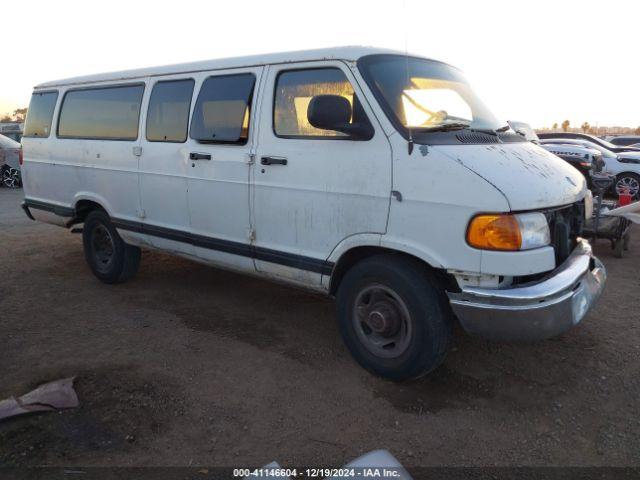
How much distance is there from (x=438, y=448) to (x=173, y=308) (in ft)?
9.93

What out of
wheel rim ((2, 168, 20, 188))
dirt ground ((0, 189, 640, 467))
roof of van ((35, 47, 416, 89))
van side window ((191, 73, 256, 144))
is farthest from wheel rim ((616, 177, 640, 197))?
wheel rim ((2, 168, 20, 188))

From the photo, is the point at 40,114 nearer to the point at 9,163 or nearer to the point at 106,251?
the point at 106,251

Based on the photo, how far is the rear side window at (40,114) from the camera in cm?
Answer: 603

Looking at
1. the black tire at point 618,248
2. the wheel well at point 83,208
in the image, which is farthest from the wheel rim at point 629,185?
the wheel well at point 83,208

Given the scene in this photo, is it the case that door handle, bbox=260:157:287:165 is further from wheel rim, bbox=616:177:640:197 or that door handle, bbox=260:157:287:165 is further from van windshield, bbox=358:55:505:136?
wheel rim, bbox=616:177:640:197

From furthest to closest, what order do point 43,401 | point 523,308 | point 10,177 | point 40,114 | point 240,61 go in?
point 10,177 → point 40,114 → point 240,61 → point 43,401 → point 523,308

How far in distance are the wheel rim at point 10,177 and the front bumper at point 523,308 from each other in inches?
630

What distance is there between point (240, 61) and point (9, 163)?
46.1 ft

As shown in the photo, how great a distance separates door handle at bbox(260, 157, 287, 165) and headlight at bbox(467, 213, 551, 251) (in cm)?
147

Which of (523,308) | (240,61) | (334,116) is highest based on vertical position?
(240,61)

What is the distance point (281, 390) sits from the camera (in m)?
3.57

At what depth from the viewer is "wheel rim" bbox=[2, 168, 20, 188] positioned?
15.6m

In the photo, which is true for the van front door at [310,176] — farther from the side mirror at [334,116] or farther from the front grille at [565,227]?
the front grille at [565,227]

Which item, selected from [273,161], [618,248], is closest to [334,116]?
[273,161]
